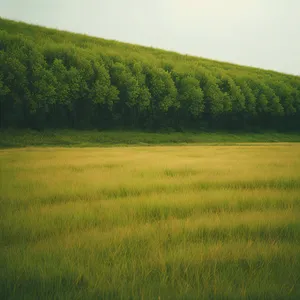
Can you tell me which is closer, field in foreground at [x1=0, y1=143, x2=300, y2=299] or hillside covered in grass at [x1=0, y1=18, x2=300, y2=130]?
field in foreground at [x1=0, y1=143, x2=300, y2=299]

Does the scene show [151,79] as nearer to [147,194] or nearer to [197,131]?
[197,131]

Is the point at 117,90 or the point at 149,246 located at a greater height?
the point at 117,90

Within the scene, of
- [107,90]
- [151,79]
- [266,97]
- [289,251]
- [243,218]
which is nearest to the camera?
[289,251]

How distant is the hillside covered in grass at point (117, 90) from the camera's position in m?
29.9

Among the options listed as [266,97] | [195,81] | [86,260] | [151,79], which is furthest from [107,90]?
[86,260]

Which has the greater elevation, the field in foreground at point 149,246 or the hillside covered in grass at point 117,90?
the hillside covered in grass at point 117,90

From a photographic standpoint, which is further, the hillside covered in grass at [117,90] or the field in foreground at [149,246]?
the hillside covered in grass at [117,90]

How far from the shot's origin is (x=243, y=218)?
372 cm

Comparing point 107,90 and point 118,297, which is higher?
point 107,90

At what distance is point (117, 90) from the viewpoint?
35.3 meters

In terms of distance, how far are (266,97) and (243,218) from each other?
5053cm

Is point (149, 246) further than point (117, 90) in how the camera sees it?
No

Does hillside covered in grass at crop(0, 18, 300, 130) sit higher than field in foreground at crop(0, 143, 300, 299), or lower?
higher

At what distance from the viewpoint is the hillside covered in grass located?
29.9m
